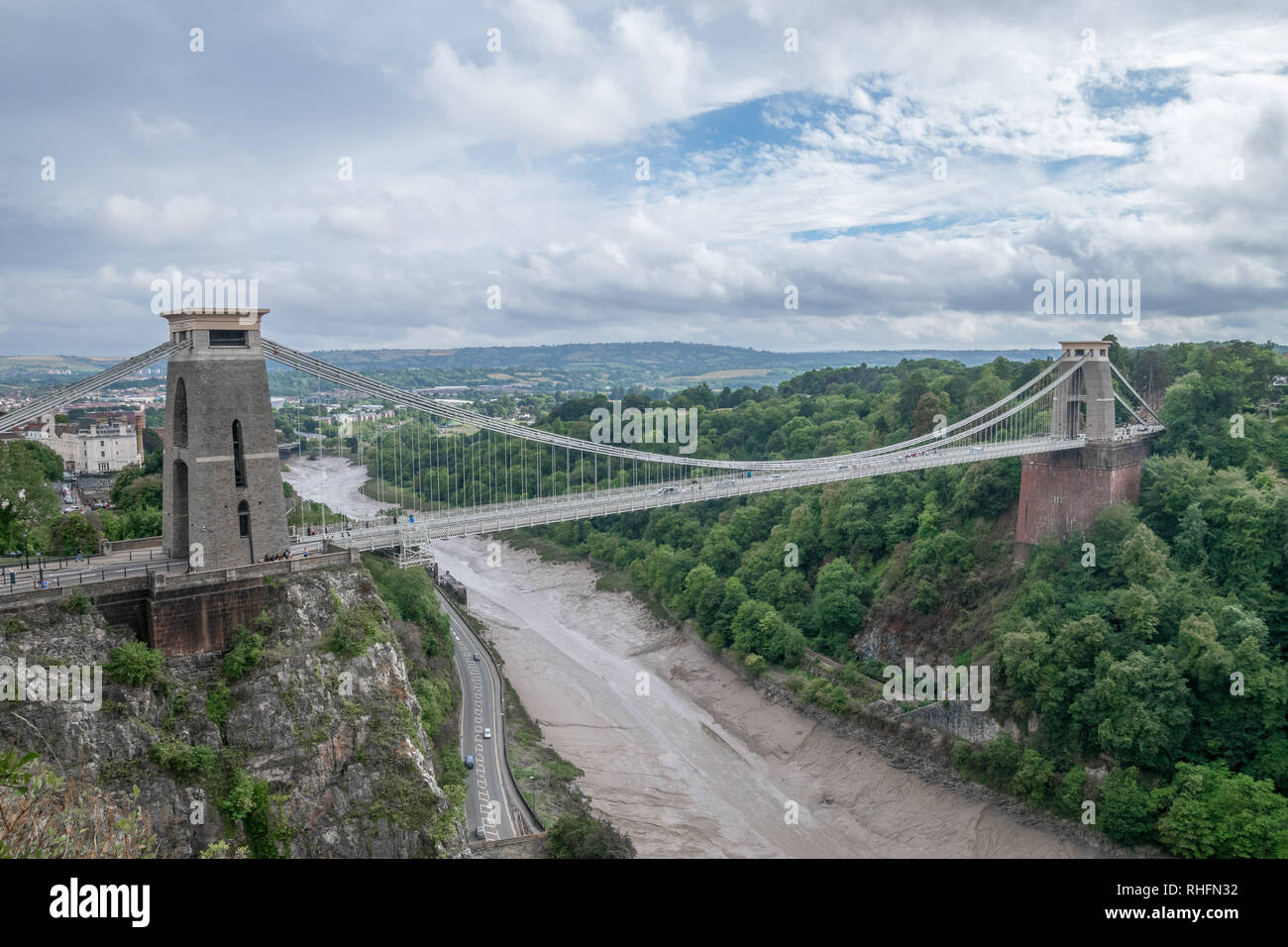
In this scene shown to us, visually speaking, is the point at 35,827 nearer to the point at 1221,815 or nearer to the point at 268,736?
the point at 268,736

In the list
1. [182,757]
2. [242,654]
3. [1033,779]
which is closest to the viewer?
[182,757]

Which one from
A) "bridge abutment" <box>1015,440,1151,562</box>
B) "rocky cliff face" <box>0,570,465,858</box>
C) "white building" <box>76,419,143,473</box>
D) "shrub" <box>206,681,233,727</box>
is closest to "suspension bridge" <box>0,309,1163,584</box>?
"bridge abutment" <box>1015,440,1151,562</box>

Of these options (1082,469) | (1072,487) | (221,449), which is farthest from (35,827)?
(1082,469)

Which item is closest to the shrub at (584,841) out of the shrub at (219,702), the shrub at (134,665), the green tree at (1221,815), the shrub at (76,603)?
the shrub at (219,702)

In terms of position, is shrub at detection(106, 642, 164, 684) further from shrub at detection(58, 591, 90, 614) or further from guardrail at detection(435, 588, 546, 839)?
guardrail at detection(435, 588, 546, 839)

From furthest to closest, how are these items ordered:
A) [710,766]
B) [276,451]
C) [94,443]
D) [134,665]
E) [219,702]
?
1. [94,443]
2. [710,766]
3. [276,451]
4. [219,702]
5. [134,665]

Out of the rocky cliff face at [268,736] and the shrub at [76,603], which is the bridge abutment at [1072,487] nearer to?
the rocky cliff face at [268,736]
